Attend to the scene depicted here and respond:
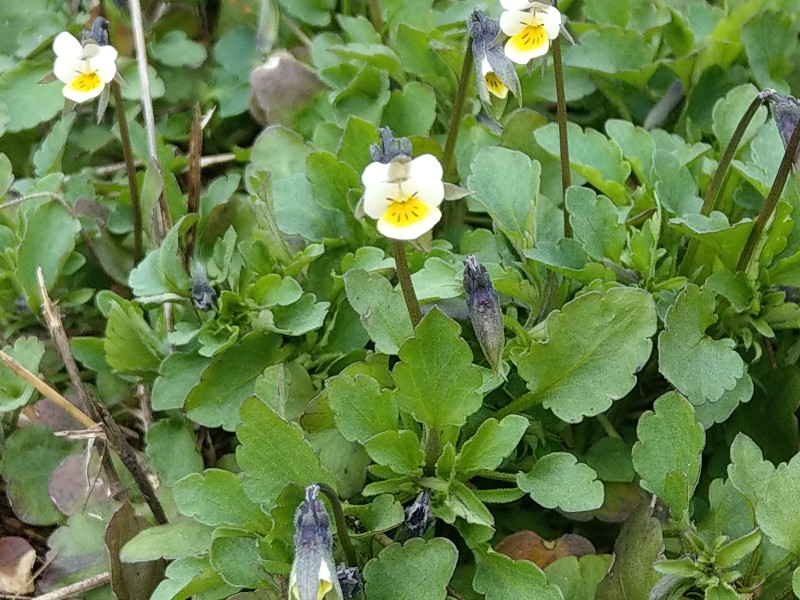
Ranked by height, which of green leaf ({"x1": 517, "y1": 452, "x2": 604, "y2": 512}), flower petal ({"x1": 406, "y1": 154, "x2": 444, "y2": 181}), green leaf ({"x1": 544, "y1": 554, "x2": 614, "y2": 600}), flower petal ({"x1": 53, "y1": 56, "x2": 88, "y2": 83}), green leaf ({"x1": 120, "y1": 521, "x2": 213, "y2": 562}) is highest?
flower petal ({"x1": 406, "y1": 154, "x2": 444, "y2": 181})

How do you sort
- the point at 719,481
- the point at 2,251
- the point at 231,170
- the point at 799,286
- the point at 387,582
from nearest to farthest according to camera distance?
1. the point at 387,582
2. the point at 719,481
3. the point at 799,286
4. the point at 2,251
5. the point at 231,170

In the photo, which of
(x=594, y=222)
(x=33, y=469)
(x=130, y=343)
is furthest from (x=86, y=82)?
(x=594, y=222)

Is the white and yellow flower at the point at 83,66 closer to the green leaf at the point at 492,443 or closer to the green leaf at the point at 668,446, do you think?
the green leaf at the point at 492,443

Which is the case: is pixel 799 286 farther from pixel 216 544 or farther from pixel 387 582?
pixel 216 544

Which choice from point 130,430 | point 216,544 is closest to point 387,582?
point 216,544

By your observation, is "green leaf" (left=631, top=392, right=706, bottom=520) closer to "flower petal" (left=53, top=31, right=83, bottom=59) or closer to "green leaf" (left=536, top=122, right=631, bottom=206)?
"green leaf" (left=536, top=122, right=631, bottom=206)

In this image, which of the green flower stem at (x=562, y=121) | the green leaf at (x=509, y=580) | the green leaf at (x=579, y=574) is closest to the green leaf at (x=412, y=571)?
the green leaf at (x=509, y=580)

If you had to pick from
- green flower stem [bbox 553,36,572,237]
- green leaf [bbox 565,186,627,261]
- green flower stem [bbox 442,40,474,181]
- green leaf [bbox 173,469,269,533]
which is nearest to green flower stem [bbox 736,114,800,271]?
green leaf [bbox 565,186,627,261]
